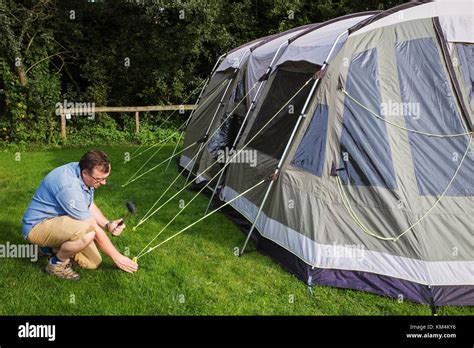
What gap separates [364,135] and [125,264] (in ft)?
7.98

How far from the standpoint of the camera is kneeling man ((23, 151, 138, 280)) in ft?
11.6

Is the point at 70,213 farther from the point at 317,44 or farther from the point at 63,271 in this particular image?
the point at 317,44

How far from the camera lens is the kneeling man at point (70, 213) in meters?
3.54

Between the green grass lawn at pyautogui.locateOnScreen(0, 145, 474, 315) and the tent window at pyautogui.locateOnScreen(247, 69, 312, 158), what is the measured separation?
112cm

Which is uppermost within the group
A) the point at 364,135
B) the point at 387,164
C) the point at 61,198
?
the point at 364,135

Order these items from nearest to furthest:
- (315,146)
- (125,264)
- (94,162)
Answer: (94,162), (125,264), (315,146)

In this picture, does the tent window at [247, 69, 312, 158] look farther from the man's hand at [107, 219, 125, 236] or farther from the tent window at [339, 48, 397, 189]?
the man's hand at [107, 219, 125, 236]

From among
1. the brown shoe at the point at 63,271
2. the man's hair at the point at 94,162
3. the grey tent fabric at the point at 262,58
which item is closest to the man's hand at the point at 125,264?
the brown shoe at the point at 63,271

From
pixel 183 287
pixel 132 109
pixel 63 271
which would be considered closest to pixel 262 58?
pixel 183 287

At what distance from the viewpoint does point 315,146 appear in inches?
162
